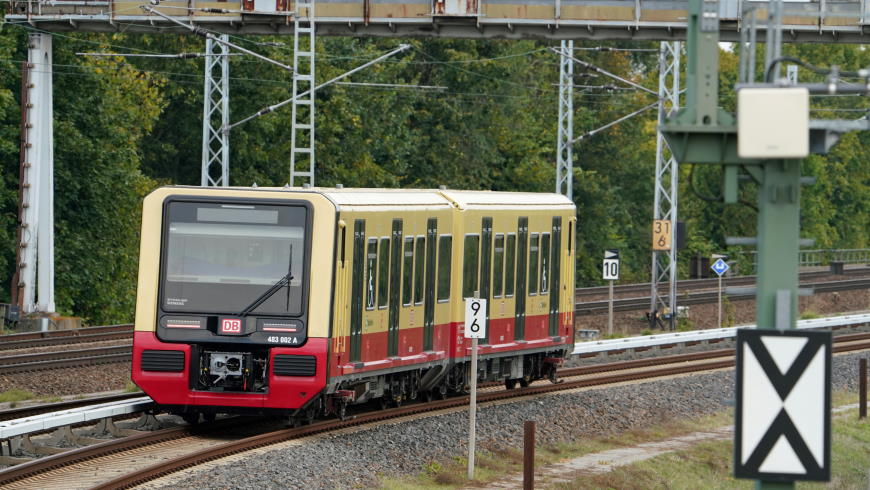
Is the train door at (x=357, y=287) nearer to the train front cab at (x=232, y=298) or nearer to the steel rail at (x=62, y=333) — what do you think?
the train front cab at (x=232, y=298)

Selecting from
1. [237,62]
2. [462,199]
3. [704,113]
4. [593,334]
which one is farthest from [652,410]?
[237,62]

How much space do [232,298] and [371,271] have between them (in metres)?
2.14

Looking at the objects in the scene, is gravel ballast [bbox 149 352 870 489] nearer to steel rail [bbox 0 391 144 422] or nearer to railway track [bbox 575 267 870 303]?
steel rail [bbox 0 391 144 422]

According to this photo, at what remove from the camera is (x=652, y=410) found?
2659 cm

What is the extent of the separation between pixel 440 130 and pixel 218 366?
4886 centimetres

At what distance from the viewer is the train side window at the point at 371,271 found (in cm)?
2075

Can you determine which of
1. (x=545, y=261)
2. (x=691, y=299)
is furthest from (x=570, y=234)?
(x=691, y=299)

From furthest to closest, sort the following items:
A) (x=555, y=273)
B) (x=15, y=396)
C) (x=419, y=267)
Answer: (x=555, y=273) < (x=15, y=396) < (x=419, y=267)

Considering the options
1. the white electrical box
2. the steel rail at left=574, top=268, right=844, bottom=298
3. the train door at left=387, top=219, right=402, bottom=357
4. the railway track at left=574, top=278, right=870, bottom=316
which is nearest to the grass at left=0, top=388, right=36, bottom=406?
the train door at left=387, top=219, right=402, bottom=357

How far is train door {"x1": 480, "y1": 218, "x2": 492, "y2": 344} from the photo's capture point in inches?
959

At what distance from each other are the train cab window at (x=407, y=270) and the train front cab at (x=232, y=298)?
285 centimetres

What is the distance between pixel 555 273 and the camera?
27203 millimetres

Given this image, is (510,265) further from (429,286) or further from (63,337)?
(63,337)

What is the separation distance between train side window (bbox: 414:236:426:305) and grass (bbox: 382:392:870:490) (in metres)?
2.46
